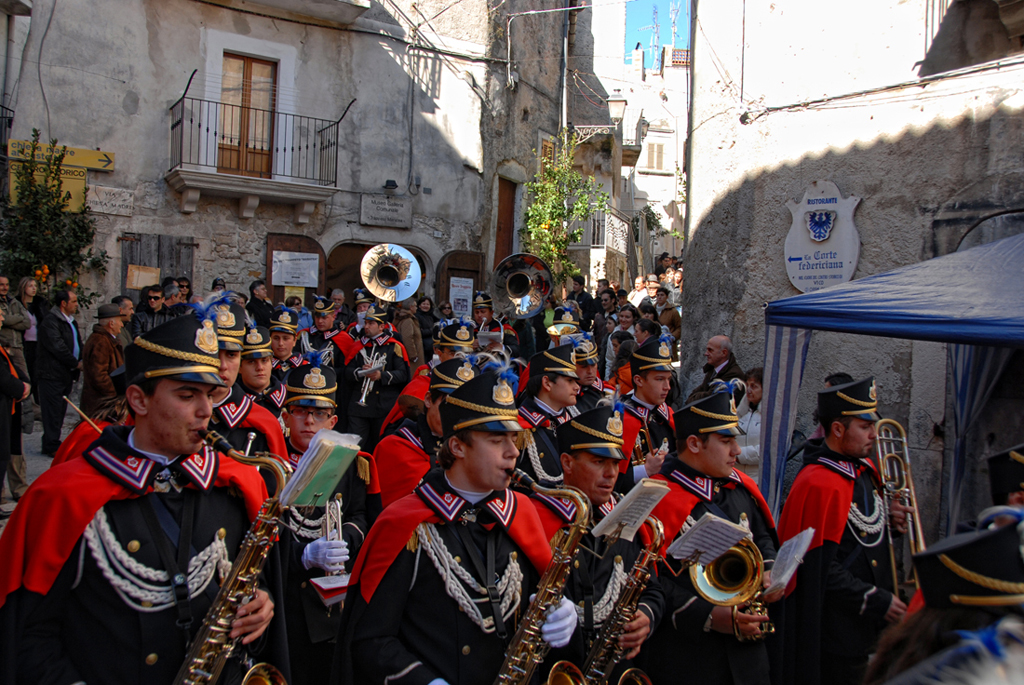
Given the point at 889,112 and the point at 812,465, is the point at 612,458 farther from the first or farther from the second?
the point at 889,112

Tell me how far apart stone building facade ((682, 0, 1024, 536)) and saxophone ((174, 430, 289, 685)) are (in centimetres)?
631

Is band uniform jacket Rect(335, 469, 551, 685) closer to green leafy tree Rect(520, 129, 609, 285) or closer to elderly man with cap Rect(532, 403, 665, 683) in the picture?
elderly man with cap Rect(532, 403, 665, 683)

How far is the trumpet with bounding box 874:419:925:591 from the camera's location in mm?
4578

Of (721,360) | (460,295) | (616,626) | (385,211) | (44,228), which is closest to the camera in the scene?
(616,626)

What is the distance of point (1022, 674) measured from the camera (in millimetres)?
1290

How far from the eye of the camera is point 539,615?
2.80 m

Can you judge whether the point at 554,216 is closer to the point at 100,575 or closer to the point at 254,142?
the point at 254,142

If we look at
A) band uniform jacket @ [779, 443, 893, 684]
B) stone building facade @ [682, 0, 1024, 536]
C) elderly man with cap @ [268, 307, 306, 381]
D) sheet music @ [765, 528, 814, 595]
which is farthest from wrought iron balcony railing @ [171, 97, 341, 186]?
sheet music @ [765, 528, 814, 595]

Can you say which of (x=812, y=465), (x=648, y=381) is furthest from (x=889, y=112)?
(x=812, y=465)

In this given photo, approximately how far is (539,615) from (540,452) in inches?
72.1

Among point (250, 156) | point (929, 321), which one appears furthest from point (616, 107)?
point (929, 321)

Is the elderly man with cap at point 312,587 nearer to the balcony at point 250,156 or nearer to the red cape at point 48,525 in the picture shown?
the red cape at point 48,525

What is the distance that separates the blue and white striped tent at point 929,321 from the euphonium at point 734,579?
2.15m

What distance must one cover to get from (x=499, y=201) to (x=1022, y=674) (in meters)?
19.7
